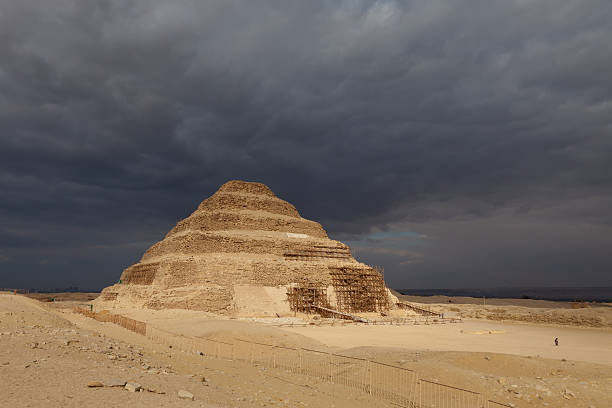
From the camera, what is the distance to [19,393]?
7.70 meters

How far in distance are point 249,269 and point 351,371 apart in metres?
29.9

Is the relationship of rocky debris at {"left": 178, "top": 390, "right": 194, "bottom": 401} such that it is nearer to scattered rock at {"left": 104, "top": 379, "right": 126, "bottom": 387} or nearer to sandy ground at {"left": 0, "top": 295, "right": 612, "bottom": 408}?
sandy ground at {"left": 0, "top": 295, "right": 612, "bottom": 408}

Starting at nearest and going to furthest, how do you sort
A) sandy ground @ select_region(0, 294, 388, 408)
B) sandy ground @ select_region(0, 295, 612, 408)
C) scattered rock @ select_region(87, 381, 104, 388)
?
sandy ground @ select_region(0, 294, 388, 408) → sandy ground @ select_region(0, 295, 612, 408) → scattered rock @ select_region(87, 381, 104, 388)

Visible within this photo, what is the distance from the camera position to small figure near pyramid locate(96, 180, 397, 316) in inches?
1592

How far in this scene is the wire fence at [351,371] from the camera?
1210cm

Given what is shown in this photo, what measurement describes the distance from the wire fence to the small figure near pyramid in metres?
17.6

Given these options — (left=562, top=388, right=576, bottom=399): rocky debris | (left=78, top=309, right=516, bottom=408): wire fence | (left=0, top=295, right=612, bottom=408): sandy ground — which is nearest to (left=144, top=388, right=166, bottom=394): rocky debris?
(left=0, top=295, right=612, bottom=408): sandy ground

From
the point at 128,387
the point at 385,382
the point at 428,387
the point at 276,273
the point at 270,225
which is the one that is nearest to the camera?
the point at 128,387

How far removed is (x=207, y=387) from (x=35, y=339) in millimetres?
6808

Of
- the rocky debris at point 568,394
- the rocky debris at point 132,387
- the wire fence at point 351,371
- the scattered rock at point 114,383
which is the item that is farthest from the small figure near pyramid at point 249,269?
the rocky debris at point 568,394

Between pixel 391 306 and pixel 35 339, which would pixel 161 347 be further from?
pixel 391 306

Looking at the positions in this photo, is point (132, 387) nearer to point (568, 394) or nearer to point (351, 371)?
point (351, 371)

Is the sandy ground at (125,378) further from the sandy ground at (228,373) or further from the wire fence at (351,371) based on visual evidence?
the wire fence at (351,371)

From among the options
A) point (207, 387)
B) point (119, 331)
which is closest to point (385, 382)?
point (207, 387)
